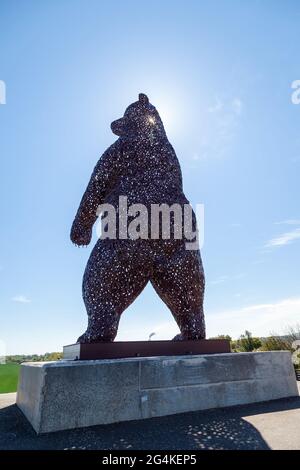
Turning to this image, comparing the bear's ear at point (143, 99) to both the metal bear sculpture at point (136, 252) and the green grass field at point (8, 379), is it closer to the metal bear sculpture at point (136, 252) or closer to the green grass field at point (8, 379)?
the metal bear sculpture at point (136, 252)

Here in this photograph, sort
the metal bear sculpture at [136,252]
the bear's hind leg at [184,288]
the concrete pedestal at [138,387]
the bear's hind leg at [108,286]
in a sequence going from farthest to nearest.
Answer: the bear's hind leg at [184,288], the metal bear sculpture at [136,252], the bear's hind leg at [108,286], the concrete pedestal at [138,387]

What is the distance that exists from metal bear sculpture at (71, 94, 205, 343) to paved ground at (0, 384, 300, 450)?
4.20 feet

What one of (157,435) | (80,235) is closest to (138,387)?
(157,435)

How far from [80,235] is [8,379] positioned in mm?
4583

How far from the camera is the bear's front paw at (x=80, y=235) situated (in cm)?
503

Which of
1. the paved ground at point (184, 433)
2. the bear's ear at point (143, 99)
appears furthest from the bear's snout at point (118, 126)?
the paved ground at point (184, 433)

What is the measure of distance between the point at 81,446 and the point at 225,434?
1124mm

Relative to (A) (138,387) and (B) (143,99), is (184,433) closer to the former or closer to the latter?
(A) (138,387)

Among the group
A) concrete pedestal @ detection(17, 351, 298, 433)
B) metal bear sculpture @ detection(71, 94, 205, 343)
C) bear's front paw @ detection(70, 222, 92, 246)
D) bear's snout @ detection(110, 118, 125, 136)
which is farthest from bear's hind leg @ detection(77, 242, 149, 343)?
bear's snout @ detection(110, 118, 125, 136)

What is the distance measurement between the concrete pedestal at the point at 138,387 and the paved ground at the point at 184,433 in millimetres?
119

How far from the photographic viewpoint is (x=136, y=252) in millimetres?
4426

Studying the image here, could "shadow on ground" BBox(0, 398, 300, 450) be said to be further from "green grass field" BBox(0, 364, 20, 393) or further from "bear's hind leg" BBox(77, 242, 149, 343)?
"green grass field" BBox(0, 364, 20, 393)

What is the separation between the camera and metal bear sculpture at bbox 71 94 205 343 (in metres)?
4.30
